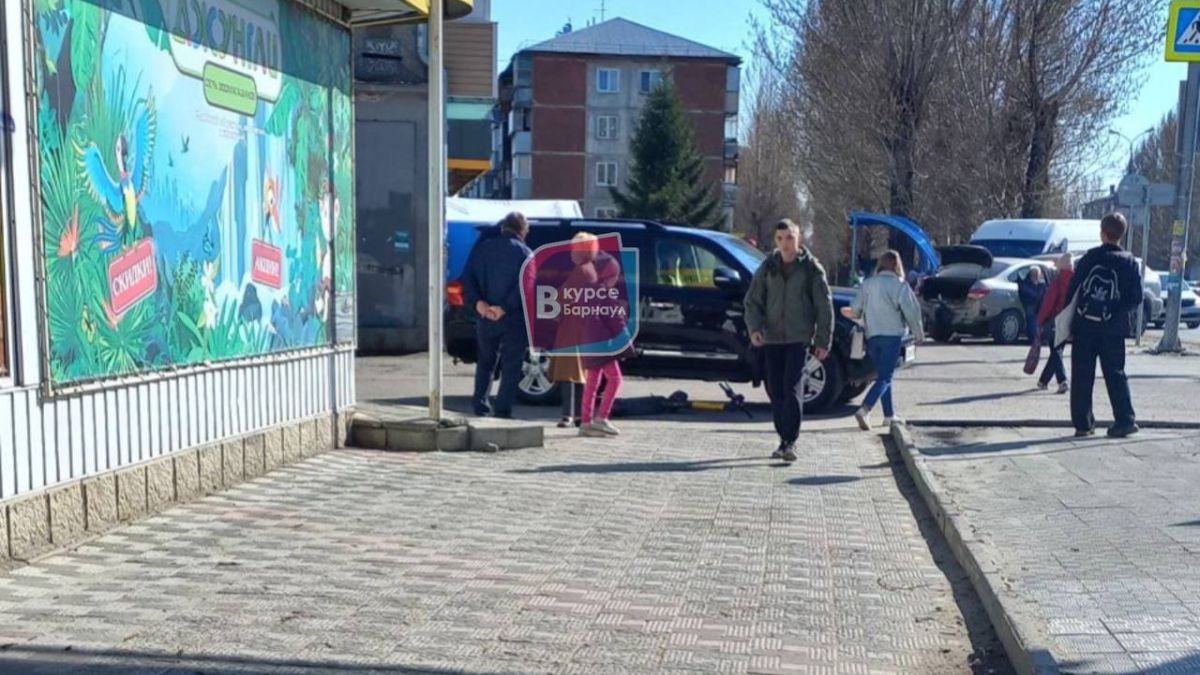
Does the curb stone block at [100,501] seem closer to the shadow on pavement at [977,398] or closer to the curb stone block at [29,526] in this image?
the curb stone block at [29,526]

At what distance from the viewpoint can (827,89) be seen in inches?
1337

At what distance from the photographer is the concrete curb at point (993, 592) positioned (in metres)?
4.45

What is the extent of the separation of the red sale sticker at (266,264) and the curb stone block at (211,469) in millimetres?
1248

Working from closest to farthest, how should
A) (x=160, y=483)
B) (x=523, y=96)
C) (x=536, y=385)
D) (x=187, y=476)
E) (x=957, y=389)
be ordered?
(x=160, y=483), (x=187, y=476), (x=536, y=385), (x=957, y=389), (x=523, y=96)

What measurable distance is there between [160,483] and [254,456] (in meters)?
1.12

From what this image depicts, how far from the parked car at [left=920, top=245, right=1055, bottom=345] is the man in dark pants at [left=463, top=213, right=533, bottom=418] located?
13.9 m

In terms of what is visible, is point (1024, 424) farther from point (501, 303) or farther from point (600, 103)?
point (600, 103)

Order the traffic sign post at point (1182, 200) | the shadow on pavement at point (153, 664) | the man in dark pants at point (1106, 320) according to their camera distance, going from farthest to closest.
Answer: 1. the traffic sign post at point (1182, 200)
2. the man in dark pants at point (1106, 320)
3. the shadow on pavement at point (153, 664)

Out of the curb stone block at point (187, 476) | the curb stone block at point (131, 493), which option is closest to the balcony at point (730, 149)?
the curb stone block at point (187, 476)

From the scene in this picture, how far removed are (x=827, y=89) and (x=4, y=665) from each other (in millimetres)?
32211

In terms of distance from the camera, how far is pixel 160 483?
21.3 ft

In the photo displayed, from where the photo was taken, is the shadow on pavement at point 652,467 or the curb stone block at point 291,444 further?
the shadow on pavement at point 652,467

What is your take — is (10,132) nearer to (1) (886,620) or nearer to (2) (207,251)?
(2) (207,251)

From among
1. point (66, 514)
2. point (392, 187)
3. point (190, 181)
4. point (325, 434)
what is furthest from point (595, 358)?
point (392, 187)
